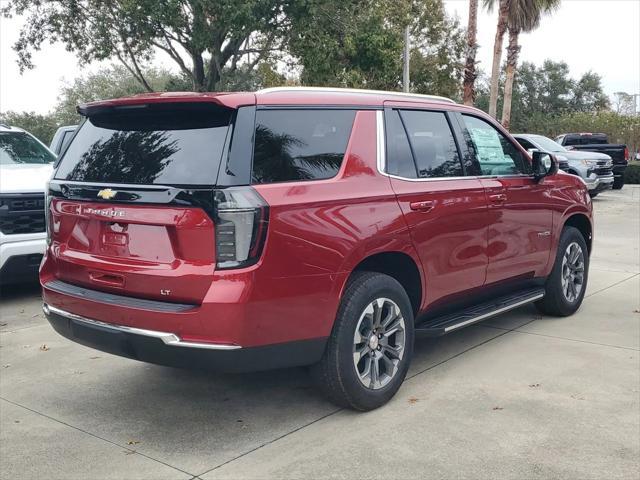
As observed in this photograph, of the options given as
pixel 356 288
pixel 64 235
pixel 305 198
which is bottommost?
pixel 356 288

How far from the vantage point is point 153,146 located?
3.78 metres

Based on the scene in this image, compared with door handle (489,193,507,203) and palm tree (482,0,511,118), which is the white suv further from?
palm tree (482,0,511,118)

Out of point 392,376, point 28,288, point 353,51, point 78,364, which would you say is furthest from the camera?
point 353,51

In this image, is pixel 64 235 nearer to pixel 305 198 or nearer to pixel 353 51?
pixel 305 198

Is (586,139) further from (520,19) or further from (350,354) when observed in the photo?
(350,354)

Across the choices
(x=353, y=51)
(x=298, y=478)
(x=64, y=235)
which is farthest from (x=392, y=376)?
(x=353, y=51)

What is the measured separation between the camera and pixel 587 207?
6.42m

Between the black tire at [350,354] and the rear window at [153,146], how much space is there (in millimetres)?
1090

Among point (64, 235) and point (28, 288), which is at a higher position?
point (64, 235)

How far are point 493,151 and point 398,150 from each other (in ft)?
4.29

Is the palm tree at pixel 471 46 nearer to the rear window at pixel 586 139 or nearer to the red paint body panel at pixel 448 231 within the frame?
the rear window at pixel 586 139

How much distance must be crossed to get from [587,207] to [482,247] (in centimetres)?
199

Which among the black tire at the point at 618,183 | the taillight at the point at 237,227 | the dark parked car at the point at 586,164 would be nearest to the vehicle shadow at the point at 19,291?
the taillight at the point at 237,227

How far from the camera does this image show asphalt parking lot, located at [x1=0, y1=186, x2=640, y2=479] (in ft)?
11.4
